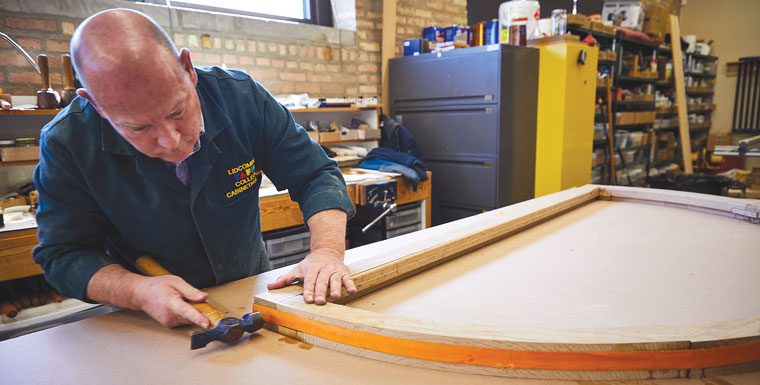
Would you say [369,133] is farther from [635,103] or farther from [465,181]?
[635,103]

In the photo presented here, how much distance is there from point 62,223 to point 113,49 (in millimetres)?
434

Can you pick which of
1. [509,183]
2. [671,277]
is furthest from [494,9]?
[671,277]

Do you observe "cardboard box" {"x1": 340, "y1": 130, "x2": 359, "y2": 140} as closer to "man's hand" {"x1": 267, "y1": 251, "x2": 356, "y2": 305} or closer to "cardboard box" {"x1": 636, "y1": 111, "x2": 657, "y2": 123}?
"man's hand" {"x1": 267, "y1": 251, "x2": 356, "y2": 305}

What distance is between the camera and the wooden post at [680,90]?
6.74 meters

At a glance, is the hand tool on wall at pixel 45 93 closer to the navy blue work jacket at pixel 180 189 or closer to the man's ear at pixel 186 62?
the navy blue work jacket at pixel 180 189

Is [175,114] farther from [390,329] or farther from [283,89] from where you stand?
[283,89]

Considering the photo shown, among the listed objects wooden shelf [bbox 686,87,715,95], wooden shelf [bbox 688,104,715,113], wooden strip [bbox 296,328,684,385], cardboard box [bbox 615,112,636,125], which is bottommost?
wooden strip [bbox 296,328,684,385]

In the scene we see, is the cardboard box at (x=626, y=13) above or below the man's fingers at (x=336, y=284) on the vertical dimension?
above

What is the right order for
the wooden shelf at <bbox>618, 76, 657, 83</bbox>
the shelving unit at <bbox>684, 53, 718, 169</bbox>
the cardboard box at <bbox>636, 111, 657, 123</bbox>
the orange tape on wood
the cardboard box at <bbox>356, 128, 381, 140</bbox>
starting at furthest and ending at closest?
the shelving unit at <bbox>684, 53, 718, 169</bbox> < the cardboard box at <bbox>636, 111, 657, 123</bbox> < the wooden shelf at <bbox>618, 76, 657, 83</bbox> < the cardboard box at <bbox>356, 128, 381, 140</bbox> < the orange tape on wood

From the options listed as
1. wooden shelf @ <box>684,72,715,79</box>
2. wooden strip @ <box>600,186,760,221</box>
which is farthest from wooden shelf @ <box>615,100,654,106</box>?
wooden strip @ <box>600,186,760,221</box>

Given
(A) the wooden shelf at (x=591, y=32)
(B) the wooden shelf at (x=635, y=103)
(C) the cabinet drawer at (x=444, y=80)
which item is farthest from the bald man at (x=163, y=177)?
(B) the wooden shelf at (x=635, y=103)

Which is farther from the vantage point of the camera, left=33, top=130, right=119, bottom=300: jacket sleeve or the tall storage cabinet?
the tall storage cabinet

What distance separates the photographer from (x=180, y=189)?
1140 mm

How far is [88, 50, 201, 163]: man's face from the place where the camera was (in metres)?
0.89
